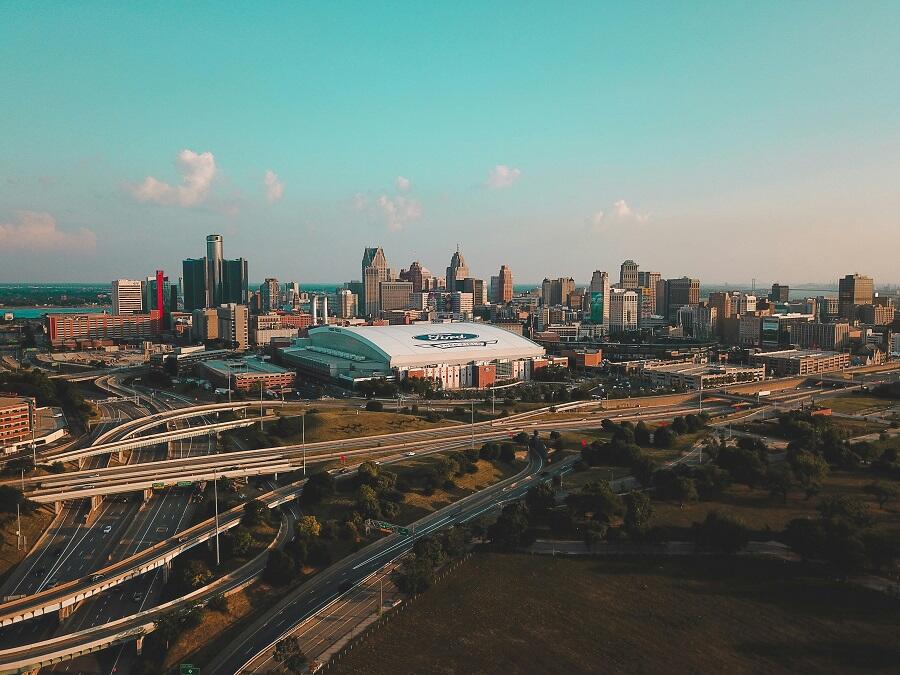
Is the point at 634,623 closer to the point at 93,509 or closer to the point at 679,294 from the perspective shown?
the point at 93,509

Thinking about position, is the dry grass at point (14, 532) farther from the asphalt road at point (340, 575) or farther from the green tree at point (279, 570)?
the asphalt road at point (340, 575)

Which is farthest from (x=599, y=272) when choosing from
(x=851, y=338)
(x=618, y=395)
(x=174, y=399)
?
(x=174, y=399)

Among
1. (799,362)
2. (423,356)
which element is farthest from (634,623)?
(799,362)

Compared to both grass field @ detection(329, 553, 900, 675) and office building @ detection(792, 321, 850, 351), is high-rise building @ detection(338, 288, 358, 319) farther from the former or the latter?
grass field @ detection(329, 553, 900, 675)

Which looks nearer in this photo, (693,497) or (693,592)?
(693,592)

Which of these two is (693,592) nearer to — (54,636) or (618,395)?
(54,636)

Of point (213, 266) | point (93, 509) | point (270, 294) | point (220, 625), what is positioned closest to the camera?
point (220, 625)

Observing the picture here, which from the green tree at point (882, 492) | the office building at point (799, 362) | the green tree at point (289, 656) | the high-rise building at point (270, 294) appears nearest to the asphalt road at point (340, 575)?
the green tree at point (289, 656)
